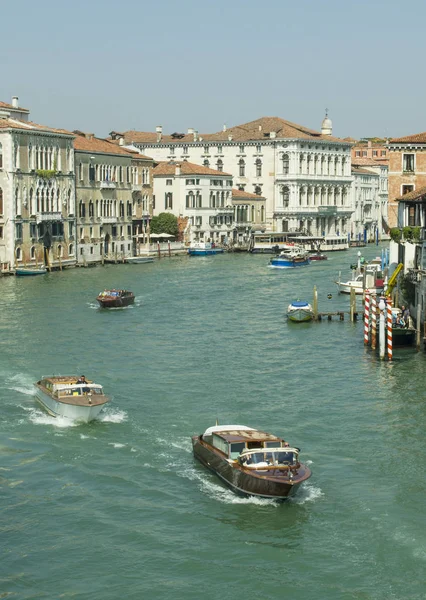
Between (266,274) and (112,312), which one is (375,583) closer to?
(112,312)

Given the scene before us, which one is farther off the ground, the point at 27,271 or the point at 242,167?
the point at 242,167

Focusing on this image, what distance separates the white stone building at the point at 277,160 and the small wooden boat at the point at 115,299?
5287 centimetres

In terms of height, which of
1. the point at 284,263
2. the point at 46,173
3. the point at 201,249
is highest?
the point at 46,173

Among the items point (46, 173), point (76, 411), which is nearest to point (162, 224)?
point (46, 173)

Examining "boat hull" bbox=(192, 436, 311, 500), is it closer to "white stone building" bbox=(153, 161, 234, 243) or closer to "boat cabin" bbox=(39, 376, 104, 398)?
"boat cabin" bbox=(39, 376, 104, 398)

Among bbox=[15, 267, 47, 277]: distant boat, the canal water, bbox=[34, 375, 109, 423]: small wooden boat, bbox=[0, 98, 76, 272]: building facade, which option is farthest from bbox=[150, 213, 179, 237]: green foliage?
bbox=[34, 375, 109, 423]: small wooden boat

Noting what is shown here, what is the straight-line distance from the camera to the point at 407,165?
1841 inches

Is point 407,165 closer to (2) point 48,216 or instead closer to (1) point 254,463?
(2) point 48,216

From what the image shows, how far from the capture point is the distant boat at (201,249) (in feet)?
267

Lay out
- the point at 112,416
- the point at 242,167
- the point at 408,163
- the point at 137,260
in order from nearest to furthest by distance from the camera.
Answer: the point at 112,416
the point at 408,163
the point at 137,260
the point at 242,167

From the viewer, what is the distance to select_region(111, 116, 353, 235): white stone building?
97.1m

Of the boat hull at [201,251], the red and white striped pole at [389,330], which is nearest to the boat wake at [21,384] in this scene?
the red and white striped pole at [389,330]

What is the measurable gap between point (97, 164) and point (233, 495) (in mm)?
55632

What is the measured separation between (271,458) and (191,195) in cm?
6874
